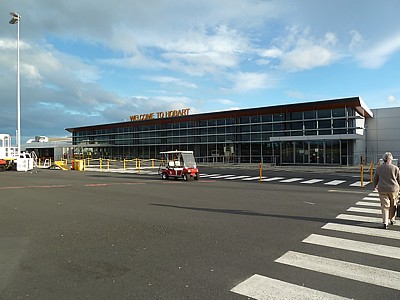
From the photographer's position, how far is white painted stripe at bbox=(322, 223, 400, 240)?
673cm

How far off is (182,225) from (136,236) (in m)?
1.36

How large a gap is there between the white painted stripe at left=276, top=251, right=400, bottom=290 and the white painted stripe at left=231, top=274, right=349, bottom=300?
764mm

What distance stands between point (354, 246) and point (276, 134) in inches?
1333

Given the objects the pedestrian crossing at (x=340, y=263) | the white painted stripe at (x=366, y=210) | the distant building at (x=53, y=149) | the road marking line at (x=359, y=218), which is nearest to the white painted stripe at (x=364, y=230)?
the pedestrian crossing at (x=340, y=263)

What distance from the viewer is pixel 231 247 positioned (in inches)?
229

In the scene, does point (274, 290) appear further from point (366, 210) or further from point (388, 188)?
point (366, 210)

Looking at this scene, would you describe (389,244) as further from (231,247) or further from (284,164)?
(284,164)

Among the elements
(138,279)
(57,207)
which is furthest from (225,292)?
(57,207)

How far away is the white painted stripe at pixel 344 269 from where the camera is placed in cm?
435

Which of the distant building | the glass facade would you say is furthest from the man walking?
the distant building

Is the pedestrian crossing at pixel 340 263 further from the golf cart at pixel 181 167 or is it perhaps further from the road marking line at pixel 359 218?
the golf cart at pixel 181 167

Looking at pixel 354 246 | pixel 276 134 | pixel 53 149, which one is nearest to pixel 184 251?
pixel 354 246

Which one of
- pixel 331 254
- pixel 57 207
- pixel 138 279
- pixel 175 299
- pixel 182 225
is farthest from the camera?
pixel 57 207

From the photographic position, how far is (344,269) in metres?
4.78
